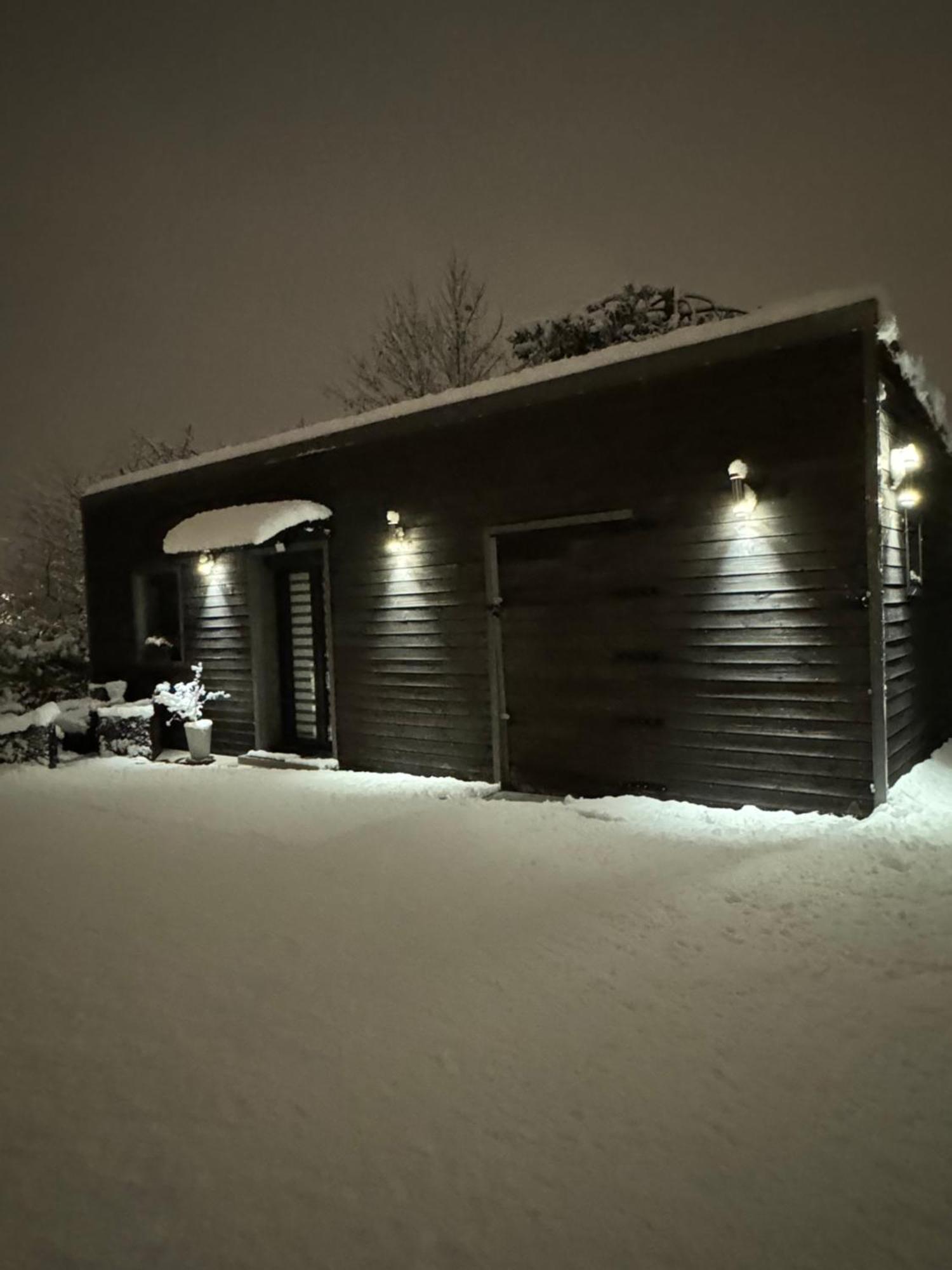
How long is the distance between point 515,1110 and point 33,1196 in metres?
1.51

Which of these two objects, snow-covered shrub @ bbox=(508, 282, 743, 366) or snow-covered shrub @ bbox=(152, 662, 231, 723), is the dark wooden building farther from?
snow-covered shrub @ bbox=(508, 282, 743, 366)

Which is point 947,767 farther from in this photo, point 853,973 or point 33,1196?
point 33,1196

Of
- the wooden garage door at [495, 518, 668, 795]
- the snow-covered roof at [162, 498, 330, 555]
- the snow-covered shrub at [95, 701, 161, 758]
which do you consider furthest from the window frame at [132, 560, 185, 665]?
the wooden garage door at [495, 518, 668, 795]

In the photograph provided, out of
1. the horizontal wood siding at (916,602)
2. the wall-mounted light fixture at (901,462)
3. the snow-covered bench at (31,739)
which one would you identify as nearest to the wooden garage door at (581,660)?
the horizontal wood siding at (916,602)

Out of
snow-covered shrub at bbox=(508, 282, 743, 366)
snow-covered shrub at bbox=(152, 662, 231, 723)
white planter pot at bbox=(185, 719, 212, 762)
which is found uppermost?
snow-covered shrub at bbox=(508, 282, 743, 366)

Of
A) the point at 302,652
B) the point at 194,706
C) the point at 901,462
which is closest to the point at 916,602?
the point at 901,462

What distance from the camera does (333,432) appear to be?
A: 8789 millimetres

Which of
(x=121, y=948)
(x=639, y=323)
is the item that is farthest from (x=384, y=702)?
(x=639, y=323)

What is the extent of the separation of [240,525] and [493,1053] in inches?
290

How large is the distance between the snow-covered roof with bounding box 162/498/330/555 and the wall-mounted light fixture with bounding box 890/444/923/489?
5.57 meters

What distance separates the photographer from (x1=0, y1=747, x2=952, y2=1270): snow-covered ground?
7.28ft

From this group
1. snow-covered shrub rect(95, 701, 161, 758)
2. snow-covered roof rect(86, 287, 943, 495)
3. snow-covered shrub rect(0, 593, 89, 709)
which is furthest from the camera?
snow-covered shrub rect(0, 593, 89, 709)

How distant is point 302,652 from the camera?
9.90 m

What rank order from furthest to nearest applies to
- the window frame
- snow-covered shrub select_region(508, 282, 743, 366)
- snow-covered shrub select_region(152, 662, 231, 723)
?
snow-covered shrub select_region(508, 282, 743, 366) → the window frame → snow-covered shrub select_region(152, 662, 231, 723)
